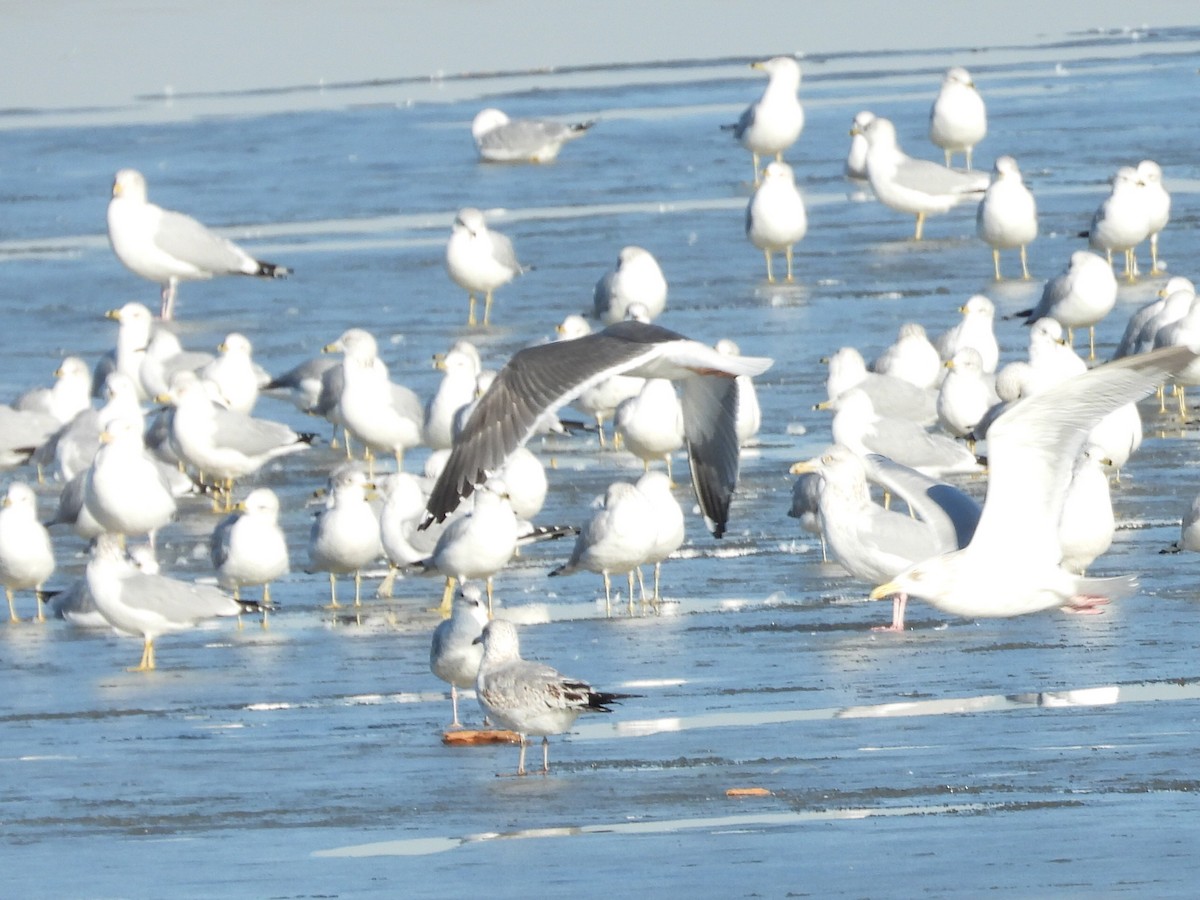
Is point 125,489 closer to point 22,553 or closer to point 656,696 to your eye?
point 22,553

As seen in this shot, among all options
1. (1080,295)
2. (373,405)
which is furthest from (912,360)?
(373,405)

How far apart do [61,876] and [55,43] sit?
30964 millimetres

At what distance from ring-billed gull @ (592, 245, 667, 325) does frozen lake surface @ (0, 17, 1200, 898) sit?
223 millimetres

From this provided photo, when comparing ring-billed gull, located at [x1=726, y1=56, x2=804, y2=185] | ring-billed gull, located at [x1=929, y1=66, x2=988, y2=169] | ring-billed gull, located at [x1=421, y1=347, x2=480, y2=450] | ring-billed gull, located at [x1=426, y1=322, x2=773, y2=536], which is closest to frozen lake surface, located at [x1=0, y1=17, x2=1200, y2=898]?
ring-billed gull, located at [x1=421, y1=347, x2=480, y2=450]

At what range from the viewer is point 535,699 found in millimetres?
8227

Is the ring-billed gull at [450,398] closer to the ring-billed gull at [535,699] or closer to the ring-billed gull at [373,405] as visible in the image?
the ring-billed gull at [373,405]

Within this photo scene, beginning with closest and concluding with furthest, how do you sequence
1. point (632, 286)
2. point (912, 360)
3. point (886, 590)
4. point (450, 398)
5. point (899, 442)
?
1. point (886, 590)
2. point (899, 442)
3. point (450, 398)
4. point (912, 360)
5. point (632, 286)

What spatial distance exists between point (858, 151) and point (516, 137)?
341cm

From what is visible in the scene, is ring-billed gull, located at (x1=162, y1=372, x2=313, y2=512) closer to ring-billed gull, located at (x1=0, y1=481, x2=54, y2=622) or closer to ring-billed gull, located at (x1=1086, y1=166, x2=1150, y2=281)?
ring-billed gull, located at (x1=0, y1=481, x2=54, y2=622)

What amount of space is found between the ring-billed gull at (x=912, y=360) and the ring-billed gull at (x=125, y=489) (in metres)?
4.16

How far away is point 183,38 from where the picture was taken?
3631 centimetres

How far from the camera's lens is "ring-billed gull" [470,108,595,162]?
78.1 feet

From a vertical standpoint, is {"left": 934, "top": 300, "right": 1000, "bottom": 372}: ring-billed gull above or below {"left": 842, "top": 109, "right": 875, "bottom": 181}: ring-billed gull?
below

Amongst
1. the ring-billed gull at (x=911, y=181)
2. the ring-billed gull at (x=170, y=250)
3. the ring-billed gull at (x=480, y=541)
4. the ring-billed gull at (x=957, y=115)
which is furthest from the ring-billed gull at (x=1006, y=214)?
the ring-billed gull at (x=480, y=541)
